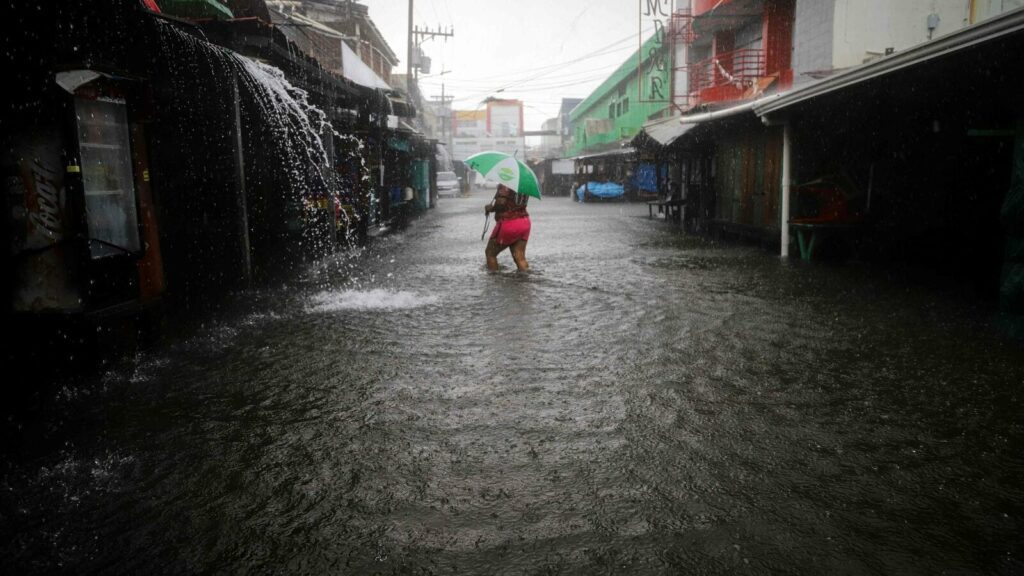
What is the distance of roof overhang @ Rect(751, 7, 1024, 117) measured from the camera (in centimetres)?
545

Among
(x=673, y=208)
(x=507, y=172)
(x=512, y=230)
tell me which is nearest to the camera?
(x=507, y=172)

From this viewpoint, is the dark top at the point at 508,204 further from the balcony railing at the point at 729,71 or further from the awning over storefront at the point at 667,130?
the balcony railing at the point at 729,71

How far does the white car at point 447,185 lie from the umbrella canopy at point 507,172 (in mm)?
36062

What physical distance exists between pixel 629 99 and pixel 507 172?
3331 cm

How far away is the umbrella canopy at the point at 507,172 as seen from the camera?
1012 centimetres

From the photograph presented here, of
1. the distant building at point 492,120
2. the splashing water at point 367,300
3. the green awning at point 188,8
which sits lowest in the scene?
the splashing water at point 367,300

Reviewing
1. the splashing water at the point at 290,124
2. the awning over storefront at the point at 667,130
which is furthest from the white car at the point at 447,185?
the splashing water at the point at 290,124

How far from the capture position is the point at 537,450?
150 inches

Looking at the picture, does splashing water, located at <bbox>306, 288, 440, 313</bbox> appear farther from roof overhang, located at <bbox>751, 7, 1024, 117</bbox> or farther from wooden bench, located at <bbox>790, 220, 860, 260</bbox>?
wooden bench, located at <bbox>790, 220, 860, 260</bbox>

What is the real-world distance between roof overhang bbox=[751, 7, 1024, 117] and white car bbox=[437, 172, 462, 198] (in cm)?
3756

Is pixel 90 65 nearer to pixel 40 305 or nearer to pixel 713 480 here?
pixel 40 305

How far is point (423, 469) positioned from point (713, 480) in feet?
5.11

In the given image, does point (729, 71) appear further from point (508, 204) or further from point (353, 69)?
point (508, 204)

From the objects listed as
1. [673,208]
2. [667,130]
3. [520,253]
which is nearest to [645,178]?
[673,208]
